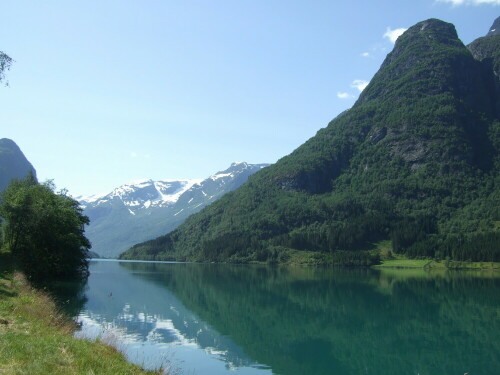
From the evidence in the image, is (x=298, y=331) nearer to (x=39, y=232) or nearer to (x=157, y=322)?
(x=157, y=322)

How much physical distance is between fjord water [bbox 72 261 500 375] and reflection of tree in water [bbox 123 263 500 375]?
0.30 feet

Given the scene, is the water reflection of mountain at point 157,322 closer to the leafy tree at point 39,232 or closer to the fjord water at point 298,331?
the fjord water at point 298,331

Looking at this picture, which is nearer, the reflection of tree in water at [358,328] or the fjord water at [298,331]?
the fjord water at [298,331]

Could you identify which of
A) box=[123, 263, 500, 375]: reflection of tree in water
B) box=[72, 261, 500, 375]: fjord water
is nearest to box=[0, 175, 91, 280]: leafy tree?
box=[72, 261, 500, 375]: fjord water

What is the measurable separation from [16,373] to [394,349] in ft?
104

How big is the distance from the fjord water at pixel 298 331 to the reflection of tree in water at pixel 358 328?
3.6 inches

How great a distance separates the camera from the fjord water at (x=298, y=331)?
104 ft

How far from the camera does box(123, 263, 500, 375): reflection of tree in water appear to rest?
109 feet

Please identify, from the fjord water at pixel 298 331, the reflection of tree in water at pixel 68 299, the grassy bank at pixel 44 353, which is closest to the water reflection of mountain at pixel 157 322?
the fjord water at pixel 298 331

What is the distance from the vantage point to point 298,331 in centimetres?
4466

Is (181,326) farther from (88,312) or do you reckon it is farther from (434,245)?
(434,245)

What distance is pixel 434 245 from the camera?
18962 cm

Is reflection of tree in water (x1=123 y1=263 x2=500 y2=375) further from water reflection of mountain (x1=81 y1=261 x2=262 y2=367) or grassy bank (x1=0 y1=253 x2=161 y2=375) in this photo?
grassy bank (x1=0 y1=253 x2=161 y2=375)

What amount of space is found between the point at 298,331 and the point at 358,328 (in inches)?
261
